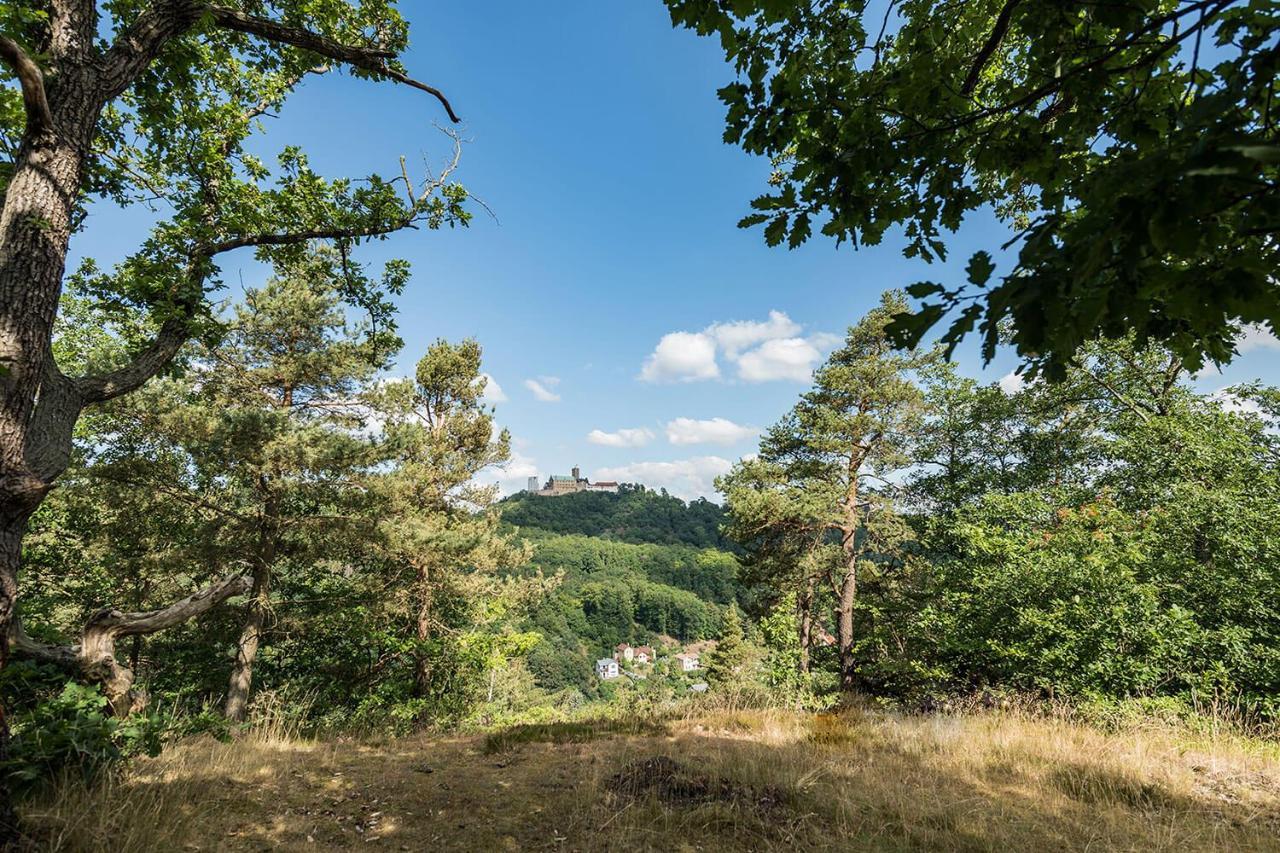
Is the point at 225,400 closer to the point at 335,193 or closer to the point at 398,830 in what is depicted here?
the point at 335,193

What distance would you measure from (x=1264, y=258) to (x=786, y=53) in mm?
2177

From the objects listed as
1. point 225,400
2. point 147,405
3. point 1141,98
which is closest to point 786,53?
point 1141,98

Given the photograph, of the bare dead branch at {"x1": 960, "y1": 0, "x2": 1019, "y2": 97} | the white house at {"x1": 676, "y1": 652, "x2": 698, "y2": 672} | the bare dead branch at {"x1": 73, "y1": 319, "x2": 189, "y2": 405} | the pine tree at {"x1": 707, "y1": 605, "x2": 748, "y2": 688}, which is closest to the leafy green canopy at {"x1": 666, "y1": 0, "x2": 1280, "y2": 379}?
the bare dead branch at {"x1": 960, "y1": 0, "x2": 1019, "y2": 97}

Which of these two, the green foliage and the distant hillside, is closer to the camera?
the green foliage

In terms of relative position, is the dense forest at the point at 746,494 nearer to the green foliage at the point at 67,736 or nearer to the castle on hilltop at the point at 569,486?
Result: the green foliage at the point at 67,736

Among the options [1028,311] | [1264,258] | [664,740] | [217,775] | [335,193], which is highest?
[335,193]

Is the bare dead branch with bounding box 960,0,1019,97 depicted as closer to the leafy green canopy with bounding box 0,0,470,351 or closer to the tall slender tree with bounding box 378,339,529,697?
the leafy green canopy with bounding box 0,0,470,351

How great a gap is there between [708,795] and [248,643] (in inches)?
472

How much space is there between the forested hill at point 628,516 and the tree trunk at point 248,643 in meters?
109

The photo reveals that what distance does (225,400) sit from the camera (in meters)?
11.1

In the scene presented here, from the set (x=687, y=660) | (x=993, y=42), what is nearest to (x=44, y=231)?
(x=993, y=42)

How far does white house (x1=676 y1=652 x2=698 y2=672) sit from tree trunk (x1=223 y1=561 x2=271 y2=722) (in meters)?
73.9

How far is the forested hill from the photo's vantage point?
130 m

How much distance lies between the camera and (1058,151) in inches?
91.2
